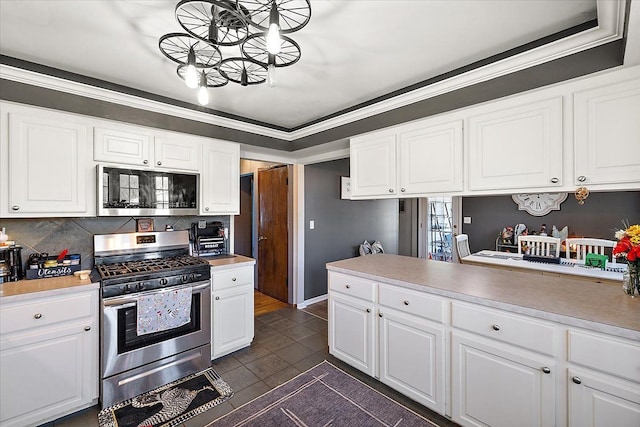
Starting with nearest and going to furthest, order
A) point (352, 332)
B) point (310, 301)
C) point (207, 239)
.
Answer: point (352, 332) → point (207, 239) → point (310, 301)

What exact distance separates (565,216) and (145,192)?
553 cm

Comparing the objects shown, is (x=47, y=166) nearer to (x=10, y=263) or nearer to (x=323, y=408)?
(x=10, y=263)

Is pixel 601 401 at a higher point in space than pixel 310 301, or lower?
higher

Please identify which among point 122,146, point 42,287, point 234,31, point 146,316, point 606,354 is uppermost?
point 234,31

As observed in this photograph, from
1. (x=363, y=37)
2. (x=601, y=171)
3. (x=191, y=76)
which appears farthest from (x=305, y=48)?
(x=601, y=171)

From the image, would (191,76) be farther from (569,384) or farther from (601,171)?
(569,384)

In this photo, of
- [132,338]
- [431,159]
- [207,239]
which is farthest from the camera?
[207,239]

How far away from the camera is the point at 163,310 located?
230cm

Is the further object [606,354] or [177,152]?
[177,152]

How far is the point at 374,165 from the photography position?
2.79 m

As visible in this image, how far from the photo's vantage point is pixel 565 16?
1602 mm

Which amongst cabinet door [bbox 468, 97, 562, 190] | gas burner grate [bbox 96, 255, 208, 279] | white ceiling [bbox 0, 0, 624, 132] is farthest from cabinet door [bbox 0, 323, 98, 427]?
cabinet door [bbox 468, 97, 562, 190]

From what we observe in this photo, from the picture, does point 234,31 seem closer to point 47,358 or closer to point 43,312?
point 43,312

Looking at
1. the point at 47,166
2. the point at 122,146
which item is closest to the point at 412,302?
the point at 122,146
